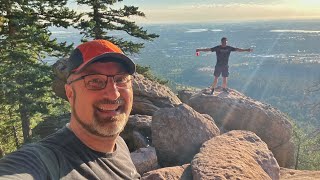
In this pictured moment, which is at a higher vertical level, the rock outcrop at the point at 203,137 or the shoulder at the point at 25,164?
the shoulder at the point at 25,164

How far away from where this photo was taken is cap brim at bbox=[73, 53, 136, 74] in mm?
3574

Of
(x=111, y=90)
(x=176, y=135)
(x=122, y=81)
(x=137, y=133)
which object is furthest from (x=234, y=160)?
(x=111, y=90)

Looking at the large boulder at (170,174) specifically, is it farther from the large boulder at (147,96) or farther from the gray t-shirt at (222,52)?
the gray t-shirt at (222,52)

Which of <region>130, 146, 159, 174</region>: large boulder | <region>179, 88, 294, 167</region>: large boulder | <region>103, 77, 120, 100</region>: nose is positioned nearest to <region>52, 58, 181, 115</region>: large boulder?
<region>179, 88, 294, 167</region>: large boulder

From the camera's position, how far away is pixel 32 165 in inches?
110

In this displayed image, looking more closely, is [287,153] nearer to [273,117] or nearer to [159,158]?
[273,117]

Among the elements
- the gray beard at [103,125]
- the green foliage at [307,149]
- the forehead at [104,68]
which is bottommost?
the green foliage at [307,149]

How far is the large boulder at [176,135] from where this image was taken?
13359mm

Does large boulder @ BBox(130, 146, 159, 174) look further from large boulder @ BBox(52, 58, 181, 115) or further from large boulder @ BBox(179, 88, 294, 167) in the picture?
large boulder @ BBox(179, 88, 294, 167)

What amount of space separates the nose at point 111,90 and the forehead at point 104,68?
113 mm

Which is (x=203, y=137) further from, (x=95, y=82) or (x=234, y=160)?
(x=95, y=82)

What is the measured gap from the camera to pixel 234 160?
10672 millimetres

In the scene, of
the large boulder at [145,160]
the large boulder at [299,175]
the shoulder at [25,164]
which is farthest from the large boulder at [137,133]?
the shoulder at [25,164]

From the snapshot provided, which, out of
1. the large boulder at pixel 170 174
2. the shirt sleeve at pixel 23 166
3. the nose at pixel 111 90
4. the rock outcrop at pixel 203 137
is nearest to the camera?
the shirt sleeve at pixel 23 166
